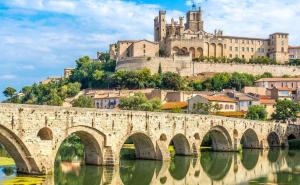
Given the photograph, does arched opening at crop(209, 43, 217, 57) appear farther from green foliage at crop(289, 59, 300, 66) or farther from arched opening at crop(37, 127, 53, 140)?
arched opening at crop(37, 127, 53, 140)

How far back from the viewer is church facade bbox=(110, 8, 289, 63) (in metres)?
116

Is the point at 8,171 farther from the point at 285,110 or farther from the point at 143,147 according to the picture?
the point at 285,110

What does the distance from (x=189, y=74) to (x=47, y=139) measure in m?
79.0

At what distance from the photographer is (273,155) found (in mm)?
57969

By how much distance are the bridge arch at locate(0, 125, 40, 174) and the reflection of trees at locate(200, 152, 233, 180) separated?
13.7 meters

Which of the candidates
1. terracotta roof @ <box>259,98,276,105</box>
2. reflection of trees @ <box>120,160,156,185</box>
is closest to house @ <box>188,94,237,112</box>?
terracotta roof @ <box>259,98,276,105</box>

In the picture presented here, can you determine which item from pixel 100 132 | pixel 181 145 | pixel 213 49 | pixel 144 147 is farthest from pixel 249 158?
pixel 213 49

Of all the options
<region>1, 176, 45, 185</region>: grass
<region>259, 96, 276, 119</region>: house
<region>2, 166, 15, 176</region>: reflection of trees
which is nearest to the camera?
<region>1, 176, 45, 185</region>: grass

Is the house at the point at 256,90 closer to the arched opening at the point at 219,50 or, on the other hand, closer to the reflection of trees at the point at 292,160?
the arched opening at the point at 219,50

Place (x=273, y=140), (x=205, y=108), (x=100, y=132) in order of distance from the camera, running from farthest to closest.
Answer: (x=205, y=108) → (x=273, y=140) → (x=100, y=132)

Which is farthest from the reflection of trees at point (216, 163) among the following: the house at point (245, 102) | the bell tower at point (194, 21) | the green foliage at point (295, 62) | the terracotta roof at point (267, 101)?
the bell tower at point (194, 21)

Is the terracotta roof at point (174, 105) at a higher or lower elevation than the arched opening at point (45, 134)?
higher

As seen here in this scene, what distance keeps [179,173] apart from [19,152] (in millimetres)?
13370

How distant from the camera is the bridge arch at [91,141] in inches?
1446
